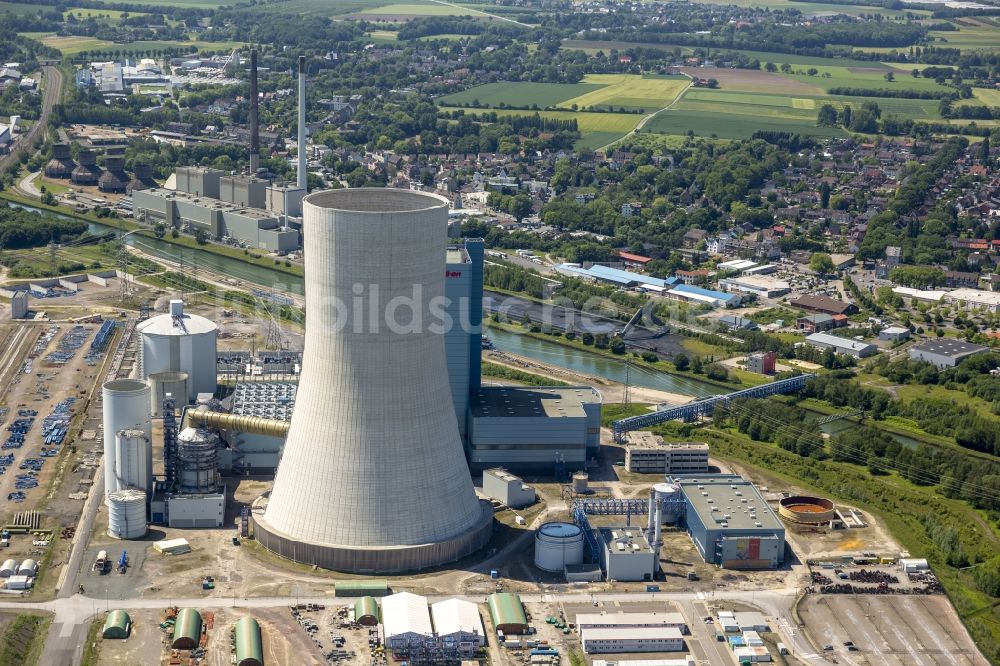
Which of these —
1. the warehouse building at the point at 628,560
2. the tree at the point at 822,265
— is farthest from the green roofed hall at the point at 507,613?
the tree at the point at 822,265

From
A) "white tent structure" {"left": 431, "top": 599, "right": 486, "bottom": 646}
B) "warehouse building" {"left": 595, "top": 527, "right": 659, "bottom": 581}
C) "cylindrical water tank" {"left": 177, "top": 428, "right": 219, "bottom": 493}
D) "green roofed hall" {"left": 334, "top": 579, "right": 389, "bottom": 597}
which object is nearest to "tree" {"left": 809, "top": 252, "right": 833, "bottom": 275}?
"warehouse building" {"left": 595, "top": 527, "right": 659, "bottom": 581}

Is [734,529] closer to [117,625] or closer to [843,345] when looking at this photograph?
[117,625]

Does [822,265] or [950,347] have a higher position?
[822,265]

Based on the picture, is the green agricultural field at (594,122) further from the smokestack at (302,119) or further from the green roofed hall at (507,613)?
the green roofed hall at (507,613)

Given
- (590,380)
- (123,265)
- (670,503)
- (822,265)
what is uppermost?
(670,503)

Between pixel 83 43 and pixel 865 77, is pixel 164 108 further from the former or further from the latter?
pixel 865 77

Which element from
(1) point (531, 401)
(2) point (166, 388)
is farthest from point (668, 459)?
(2) point (166, 388)

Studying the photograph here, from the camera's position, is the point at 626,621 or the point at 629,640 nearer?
the point at 629,640
